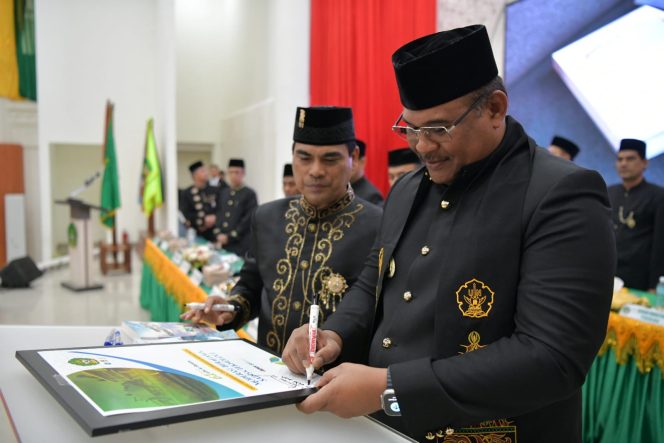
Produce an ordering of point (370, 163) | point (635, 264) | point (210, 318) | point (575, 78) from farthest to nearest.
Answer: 1. point (370, 163)
2. point (575, 78)
3. point (635, 264)
4. point (210, 318)

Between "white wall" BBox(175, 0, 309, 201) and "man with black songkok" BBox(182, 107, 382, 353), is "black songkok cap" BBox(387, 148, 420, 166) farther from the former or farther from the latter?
"white wall" BBox(175, 0, 309, 201)

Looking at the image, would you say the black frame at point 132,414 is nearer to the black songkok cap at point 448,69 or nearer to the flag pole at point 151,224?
the black songkok cap at point 448,69

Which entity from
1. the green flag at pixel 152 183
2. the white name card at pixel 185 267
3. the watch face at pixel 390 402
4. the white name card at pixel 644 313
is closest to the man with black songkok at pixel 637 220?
the white name card at pixel 644 313

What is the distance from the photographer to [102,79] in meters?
10.6

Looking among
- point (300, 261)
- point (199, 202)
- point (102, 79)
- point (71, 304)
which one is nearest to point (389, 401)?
point (300, 261)

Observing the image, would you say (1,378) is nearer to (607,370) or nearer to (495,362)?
(495,362)

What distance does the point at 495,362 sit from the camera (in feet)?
2.77

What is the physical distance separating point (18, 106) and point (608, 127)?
10.1 metres

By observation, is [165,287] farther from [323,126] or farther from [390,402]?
[390,402]

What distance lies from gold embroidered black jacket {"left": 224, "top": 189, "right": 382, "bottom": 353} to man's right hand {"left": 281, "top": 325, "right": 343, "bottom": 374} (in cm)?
44

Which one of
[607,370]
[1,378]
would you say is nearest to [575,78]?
[607,370]

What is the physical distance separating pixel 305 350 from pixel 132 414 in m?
0.37

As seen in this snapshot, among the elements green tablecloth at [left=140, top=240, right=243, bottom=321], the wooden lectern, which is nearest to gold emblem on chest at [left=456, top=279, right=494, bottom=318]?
green tablecloth at [left=140, top=240, right=243, bottom=321]

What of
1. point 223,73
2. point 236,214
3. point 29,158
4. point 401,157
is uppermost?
point 223,73
